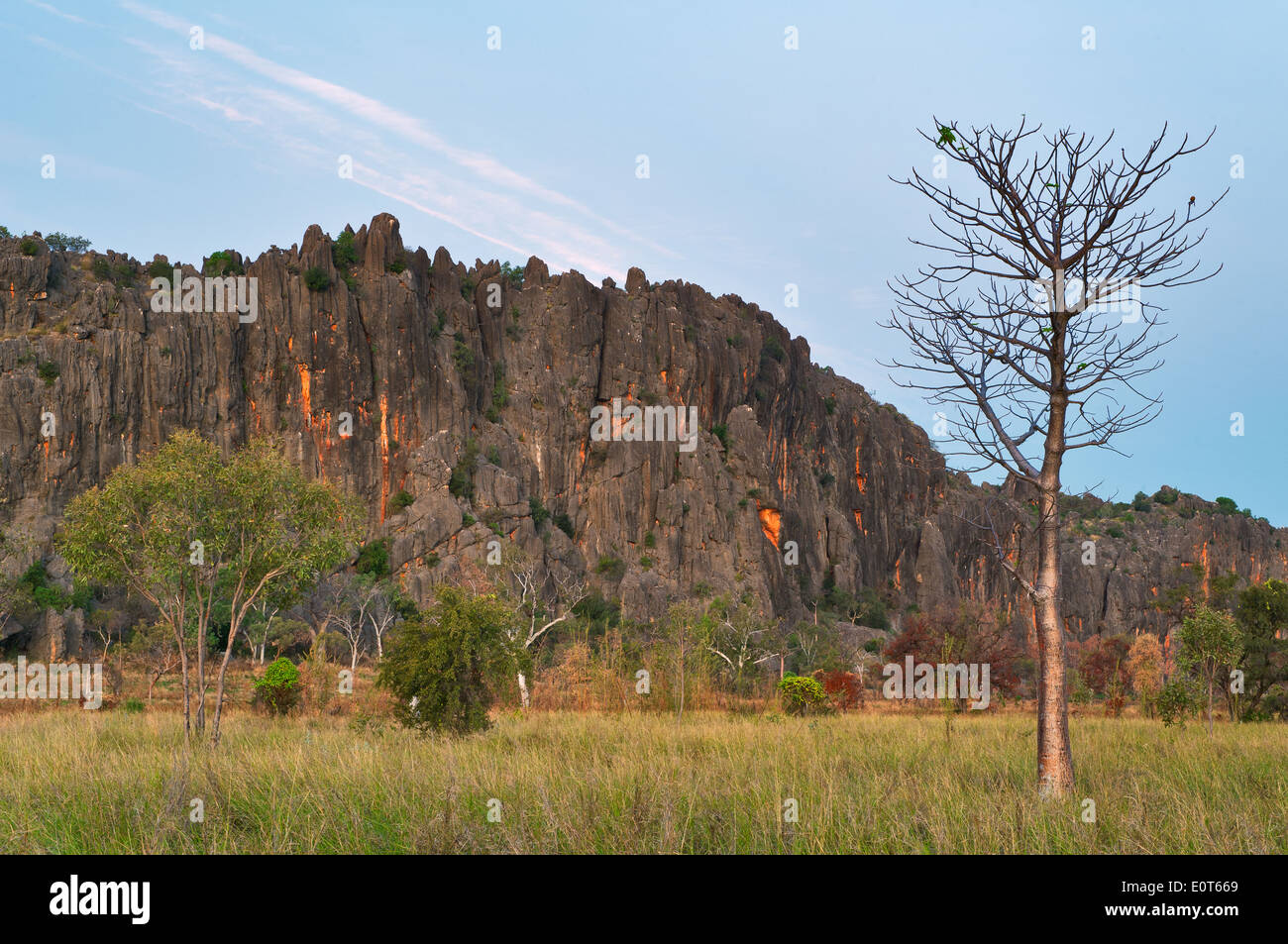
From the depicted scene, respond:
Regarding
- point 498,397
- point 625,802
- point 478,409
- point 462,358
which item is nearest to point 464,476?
point 478,409

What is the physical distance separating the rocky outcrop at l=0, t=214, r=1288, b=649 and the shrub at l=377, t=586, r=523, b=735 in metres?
49.8

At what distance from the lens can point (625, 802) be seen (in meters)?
8.42

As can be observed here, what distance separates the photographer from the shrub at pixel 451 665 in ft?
57.9

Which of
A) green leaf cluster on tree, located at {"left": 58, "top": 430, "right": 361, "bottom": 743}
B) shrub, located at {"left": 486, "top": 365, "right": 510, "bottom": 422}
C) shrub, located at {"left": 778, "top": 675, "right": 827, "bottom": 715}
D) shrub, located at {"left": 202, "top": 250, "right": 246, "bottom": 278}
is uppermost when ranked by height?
shrub, located at {"left": 202, "top": 250, "right": 246, "bottom": 278}

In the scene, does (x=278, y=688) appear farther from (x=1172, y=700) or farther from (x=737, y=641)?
(x=737, y=641)

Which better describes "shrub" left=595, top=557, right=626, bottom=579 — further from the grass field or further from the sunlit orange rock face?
the grass field

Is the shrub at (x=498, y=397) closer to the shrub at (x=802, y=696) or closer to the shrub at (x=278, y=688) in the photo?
the shrub at (x=802, y=696)

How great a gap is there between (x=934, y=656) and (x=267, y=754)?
120 ft

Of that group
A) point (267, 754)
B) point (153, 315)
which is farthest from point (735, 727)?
point (153, 315)

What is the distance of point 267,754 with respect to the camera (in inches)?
481

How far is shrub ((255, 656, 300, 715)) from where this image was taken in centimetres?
2383

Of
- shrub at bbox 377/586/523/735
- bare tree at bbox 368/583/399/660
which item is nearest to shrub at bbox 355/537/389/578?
bare tree at bbox 368/583/399/660
